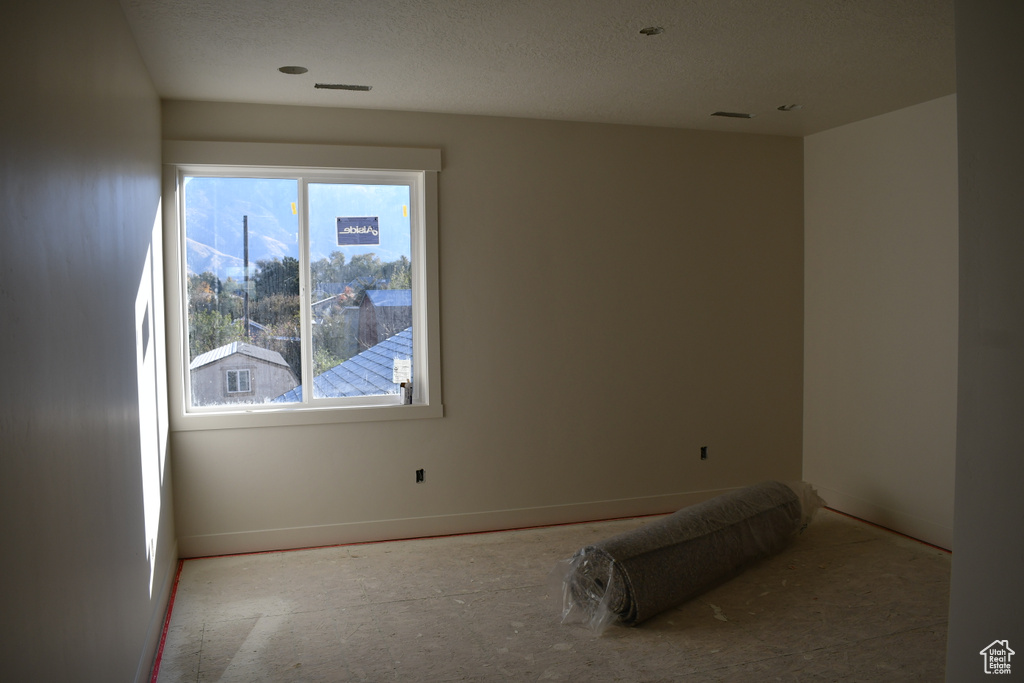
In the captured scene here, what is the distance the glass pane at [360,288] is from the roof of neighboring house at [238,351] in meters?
0.23

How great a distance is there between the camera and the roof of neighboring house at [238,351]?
14.0ft

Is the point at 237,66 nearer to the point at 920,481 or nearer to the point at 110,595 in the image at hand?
the point at 110,595

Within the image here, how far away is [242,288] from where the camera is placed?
4340mm

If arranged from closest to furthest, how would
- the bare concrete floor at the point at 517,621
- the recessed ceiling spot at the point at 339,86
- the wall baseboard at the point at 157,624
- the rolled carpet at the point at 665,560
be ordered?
the wall baseboard at the point at 157,624
the bare concrete floor at the point at 517,621
the rolled carpet at the point at 665,560
the recessed ceiling spot at the point at 339,86

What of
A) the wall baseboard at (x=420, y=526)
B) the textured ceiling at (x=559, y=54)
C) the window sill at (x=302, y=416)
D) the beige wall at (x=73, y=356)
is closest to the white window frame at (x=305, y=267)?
the window sill at (x=302, y=416)

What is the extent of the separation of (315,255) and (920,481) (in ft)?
13.0

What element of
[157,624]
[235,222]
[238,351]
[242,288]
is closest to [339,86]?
[235,222]

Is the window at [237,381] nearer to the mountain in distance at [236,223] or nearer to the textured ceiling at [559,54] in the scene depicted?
the mountain in distance at [236,223]

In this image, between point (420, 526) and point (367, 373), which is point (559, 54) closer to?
point (367, 373)

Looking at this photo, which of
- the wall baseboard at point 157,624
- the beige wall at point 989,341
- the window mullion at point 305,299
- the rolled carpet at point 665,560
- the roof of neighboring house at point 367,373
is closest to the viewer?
the beige wall at point 989,341

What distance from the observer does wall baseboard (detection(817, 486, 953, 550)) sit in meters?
4.26

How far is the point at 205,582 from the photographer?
3828mm

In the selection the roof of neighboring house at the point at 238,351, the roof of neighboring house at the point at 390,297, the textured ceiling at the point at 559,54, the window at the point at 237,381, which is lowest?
the window at the point at 237,381

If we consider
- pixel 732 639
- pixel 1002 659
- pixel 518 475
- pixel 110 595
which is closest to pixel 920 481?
pixel 732 639
